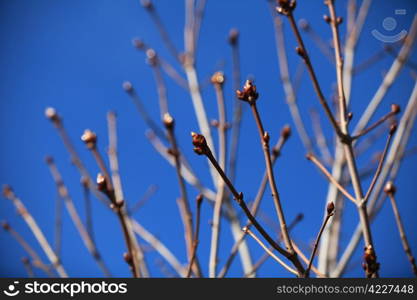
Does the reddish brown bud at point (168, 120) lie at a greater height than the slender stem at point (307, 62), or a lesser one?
lesser

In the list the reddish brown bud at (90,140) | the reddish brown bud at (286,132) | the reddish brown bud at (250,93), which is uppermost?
the reddish brown bud at (286,132)

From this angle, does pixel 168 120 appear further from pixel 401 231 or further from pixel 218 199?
pixel 401 231

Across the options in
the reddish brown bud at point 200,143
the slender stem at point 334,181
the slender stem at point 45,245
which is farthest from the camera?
the slender stem at point 45,245

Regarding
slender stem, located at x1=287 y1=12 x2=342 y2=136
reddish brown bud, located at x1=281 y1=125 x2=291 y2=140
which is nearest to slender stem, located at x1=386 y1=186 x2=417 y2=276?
slender stem, located at x1=287 y1=12 x2=342 y2=136

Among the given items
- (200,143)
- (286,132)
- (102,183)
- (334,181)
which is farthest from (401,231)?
(102,183)

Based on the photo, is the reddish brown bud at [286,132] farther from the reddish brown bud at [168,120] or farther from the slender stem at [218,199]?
the reddish brown bud at [168,120]

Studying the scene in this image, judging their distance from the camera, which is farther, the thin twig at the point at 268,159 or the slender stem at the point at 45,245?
the slender stem at the point at 45,245

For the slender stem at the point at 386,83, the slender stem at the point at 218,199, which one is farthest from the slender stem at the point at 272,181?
the slender stem at the point at 386,83

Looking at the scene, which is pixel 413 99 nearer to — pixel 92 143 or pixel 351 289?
pixel 351 289

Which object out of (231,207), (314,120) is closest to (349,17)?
(314,120)

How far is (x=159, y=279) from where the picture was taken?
4.57 ft

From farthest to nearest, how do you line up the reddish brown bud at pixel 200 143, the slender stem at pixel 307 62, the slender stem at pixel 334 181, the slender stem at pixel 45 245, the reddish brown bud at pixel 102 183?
1. the slender stem at pixel 45 245
2. the slender stem at pixel 334 181
3. the slender stem at pixel 307 62
4. the reddish brown bud at pixel 102 183
5. the reddish brown bud at pixel 200 143

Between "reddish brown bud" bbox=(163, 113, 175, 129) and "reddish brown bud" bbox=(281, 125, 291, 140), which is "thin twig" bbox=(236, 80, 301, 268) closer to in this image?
"reddish brown bud" bbox=(163, 113, 175, 129)

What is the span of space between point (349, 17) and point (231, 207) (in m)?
1.74
